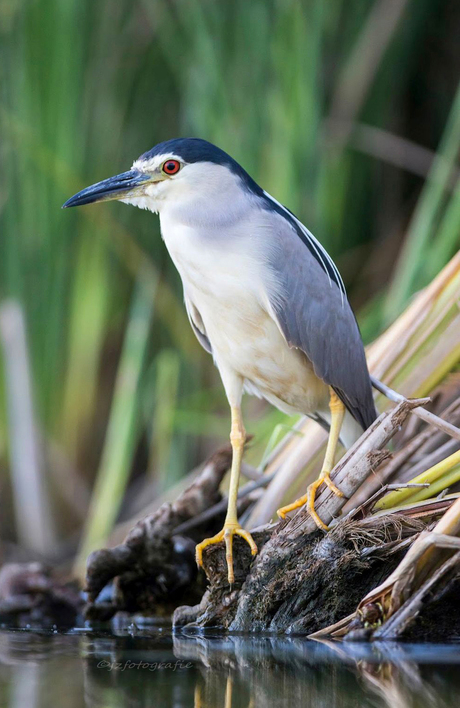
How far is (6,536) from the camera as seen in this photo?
4.92 m

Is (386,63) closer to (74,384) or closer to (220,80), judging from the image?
(220,80)

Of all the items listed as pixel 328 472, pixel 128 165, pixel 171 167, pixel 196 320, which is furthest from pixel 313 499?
pixel 128 165

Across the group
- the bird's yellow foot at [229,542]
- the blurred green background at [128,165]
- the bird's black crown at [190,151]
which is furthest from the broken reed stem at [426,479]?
the blurred green background at [128,165]

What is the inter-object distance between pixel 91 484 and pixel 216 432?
1.11 meters

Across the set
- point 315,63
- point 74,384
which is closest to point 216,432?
point 74,384

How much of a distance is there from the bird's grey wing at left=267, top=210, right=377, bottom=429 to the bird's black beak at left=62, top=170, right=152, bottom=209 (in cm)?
49

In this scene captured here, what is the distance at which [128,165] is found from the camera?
5035mm

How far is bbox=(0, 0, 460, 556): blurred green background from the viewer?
425cm

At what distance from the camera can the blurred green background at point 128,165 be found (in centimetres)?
425

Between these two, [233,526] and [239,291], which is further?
[239,291]

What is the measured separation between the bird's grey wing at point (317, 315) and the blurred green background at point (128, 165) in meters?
0.94

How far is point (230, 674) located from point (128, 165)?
12.0 ft

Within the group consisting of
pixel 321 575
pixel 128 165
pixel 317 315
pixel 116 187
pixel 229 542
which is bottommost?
pixel 321 575

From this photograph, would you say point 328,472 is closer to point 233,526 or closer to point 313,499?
point 313,499
